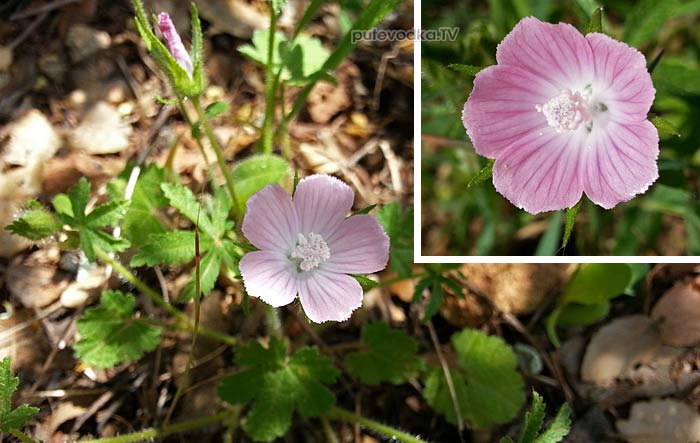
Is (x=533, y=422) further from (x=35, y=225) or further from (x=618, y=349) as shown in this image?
(x=35, y=225)

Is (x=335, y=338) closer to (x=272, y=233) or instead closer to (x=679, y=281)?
(x=272, y=233)

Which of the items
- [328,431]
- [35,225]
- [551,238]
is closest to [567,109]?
[551,238]

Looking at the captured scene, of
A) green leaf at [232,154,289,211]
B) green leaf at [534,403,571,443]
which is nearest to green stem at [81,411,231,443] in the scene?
green leaf at [232,154,289,211]

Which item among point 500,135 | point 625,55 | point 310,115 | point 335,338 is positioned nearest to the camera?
point 625,55

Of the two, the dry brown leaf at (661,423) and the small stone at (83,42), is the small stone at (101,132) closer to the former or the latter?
the small stone at (83,42)

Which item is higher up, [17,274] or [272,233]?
[272,233]

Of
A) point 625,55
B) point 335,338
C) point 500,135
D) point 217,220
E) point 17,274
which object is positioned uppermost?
point 625,55

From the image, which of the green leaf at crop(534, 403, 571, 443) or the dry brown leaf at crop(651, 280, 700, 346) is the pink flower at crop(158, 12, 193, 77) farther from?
the dry brown leaf at crop(651, 280, 700, 346)

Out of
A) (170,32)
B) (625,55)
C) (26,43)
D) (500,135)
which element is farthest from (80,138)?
(625,55)
